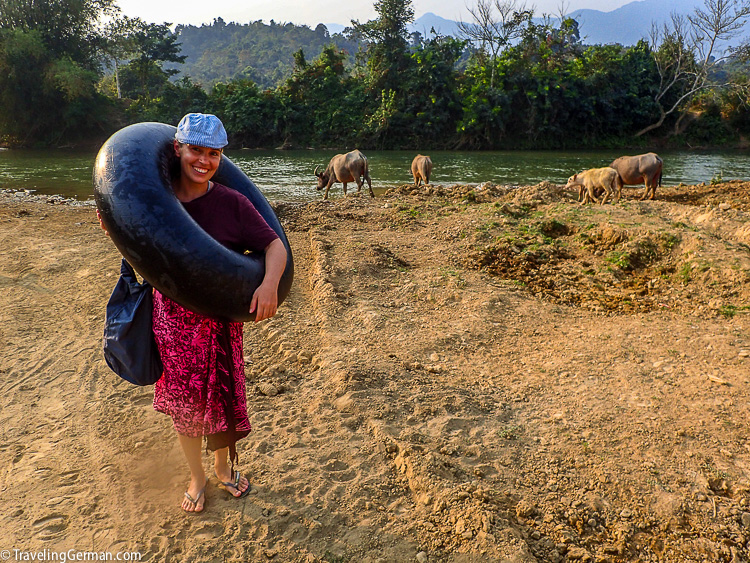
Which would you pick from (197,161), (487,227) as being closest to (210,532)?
(197,161)

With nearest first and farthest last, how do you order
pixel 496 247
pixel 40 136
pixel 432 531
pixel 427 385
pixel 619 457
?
pixel 432 531, pixel 619 457, pixel 427 385, pixel 496 247, pixel 40 136

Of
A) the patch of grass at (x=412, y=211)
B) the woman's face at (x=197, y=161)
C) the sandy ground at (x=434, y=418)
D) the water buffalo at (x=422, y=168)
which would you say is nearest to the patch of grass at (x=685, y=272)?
the sandy ground at (x=434, y=418)

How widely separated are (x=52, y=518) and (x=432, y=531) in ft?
5.72

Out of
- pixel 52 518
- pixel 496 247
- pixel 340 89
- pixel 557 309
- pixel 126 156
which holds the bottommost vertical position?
pixel 52 518

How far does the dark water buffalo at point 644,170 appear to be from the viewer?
37.2ft

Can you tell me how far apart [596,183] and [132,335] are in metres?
10.3

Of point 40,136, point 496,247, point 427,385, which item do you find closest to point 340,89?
point 40,136

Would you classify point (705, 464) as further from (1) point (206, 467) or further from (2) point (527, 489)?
(1) point (206, 467)

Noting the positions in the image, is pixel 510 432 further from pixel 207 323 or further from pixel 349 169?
pixel 349 169

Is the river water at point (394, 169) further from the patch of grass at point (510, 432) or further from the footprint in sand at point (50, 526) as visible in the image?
the footprint in sand at point (50, 526)

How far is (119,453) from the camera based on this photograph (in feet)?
9.28

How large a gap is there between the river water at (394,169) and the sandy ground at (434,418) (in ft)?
27.7

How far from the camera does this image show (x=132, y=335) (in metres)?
2.22

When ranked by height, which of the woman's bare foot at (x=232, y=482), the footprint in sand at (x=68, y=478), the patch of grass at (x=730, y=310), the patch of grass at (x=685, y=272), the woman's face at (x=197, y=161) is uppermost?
the woman's face at (x=197, y=161)
